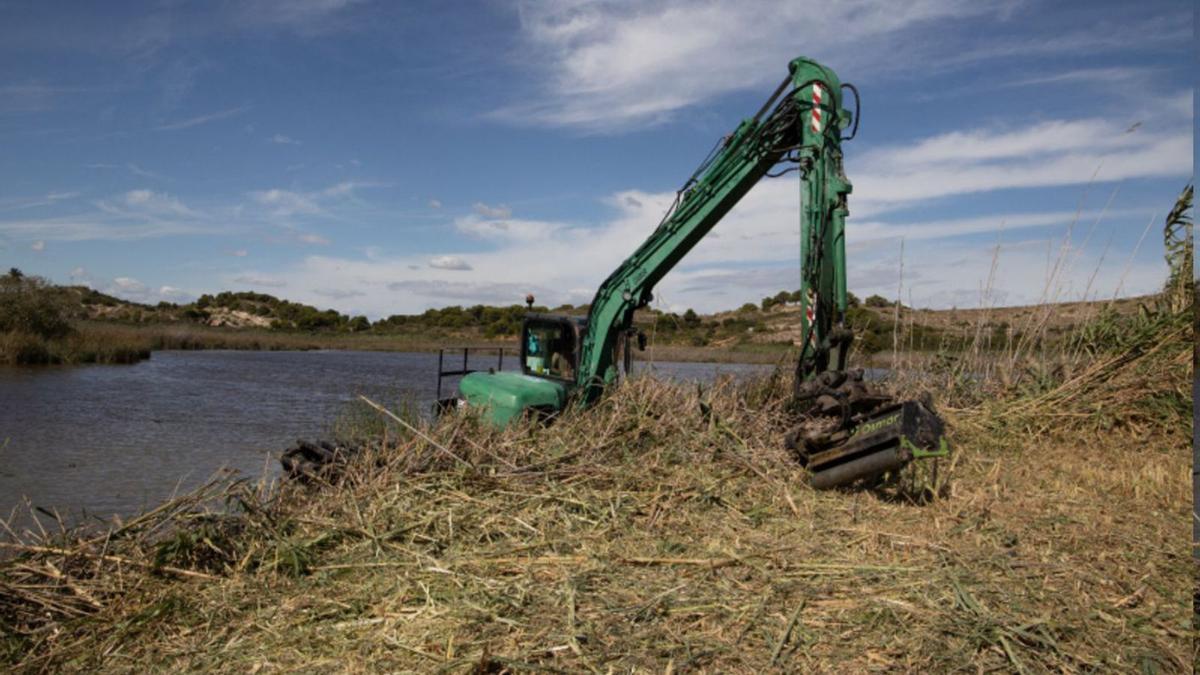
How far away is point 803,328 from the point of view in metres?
8.04

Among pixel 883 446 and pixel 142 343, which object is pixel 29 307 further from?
pixel 883 446

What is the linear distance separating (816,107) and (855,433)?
3.44 metres

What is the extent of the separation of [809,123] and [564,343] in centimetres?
385

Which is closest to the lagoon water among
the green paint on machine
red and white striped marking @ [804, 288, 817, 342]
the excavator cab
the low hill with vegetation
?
the green paint on machine

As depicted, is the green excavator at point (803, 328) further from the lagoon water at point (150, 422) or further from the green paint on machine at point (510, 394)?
the lagoon water at point (150, 422)

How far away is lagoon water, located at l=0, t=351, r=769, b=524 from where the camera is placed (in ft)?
33.7

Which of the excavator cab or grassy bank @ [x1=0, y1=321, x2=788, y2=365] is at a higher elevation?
the excavator cab

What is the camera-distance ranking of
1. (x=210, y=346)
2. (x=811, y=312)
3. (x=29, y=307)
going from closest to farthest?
(x=811, y=312) < (x=29, y=307) < (x=210, y=346)

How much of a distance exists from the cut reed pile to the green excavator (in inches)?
19.8

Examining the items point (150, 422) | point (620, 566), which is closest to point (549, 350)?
point (620, 566)

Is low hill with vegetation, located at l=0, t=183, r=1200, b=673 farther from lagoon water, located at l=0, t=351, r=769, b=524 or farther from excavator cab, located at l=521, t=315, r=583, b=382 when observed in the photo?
excavator cab, located at l=521, t=315, r=583, b=382

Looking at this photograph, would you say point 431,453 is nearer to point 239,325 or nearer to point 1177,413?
point 1177,413

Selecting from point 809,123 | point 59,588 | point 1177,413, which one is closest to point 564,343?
point 809,123

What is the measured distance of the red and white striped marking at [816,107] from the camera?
814 centimetres
